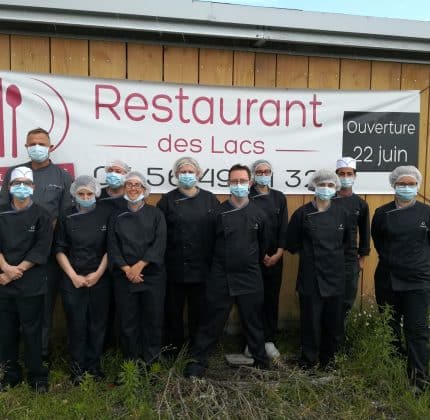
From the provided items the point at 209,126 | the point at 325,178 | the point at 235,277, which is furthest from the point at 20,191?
the point at 325,178

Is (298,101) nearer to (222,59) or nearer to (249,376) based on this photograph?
(222,59)

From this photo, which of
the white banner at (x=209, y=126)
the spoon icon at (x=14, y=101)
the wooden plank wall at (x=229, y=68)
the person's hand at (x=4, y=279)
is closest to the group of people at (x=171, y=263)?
the person's hand at (x=4, y=279)

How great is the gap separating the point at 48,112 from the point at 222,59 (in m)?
1.85

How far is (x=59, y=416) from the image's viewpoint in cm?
346

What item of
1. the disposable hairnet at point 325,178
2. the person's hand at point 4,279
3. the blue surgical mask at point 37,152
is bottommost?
the person's hand at point 4,279

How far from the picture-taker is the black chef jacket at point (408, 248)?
393cm

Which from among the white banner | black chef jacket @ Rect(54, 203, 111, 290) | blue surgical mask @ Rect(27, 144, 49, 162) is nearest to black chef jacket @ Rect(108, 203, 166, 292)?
black chef jacket @ Rect(54, 203, 111, 290)

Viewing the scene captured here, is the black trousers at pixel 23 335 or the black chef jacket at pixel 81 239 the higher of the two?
the black chef jacket at pixel 81 239

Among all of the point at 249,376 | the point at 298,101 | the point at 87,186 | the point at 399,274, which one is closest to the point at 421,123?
the point at 298,101

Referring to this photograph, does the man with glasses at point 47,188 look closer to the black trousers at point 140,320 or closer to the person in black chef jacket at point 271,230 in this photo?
the black trousers at point 140,320

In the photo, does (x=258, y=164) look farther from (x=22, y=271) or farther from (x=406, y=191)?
(x=22, y=271)

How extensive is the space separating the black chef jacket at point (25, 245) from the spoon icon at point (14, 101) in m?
1.14

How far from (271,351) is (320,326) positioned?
681 millimetres

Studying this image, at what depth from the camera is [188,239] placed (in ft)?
13.9
